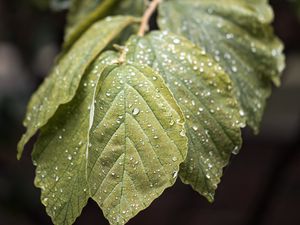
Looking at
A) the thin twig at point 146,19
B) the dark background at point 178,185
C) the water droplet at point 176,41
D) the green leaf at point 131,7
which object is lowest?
the dark background at point 178,185

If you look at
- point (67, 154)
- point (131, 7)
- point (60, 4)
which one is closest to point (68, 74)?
point (67, 154)

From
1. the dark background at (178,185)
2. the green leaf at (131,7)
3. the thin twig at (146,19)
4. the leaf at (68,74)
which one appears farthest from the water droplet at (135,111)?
the dark background at (178,185)

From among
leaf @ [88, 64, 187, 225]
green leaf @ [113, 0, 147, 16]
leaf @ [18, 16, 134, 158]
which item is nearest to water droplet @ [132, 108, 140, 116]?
leaf @ [88, 64, 187, 225]

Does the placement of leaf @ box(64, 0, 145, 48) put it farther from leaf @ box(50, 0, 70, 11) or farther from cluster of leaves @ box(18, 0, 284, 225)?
leaf @ box(50, 0, 70, 11)

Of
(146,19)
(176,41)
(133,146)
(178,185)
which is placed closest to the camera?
(133,146)

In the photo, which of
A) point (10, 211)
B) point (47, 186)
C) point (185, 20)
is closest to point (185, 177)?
point (47, 186)

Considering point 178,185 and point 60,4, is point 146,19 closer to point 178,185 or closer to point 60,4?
point 60,4

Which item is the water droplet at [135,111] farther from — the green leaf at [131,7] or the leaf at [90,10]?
the green leaf at [131,7]
